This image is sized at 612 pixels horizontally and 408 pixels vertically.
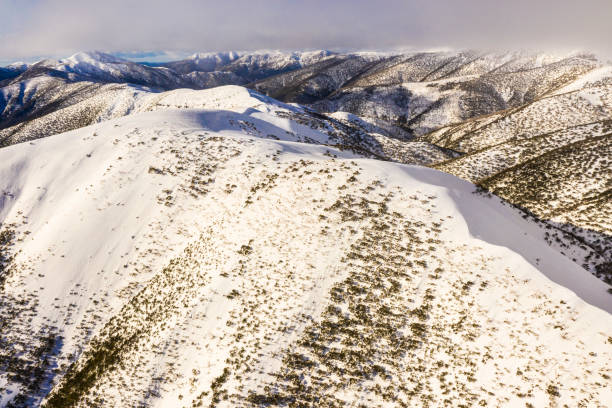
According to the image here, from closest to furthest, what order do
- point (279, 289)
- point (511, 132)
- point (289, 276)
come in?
1. point (279, 289)
2. point (289, 276)
3. point (511, 132)

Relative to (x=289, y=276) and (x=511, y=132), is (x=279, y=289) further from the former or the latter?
(x=511, y=132)

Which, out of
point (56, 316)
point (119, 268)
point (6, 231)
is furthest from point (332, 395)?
point (6, 231)

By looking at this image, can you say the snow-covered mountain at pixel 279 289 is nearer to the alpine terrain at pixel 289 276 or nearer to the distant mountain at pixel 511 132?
the alpine terrain at pixel 289 276

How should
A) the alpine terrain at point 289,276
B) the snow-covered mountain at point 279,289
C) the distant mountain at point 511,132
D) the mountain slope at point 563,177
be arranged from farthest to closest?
the distant mountain at point 511,132
the mountain slope at point 563,177
the alpine terrain at point 289,276
the snow-covered mountain at point 279,289

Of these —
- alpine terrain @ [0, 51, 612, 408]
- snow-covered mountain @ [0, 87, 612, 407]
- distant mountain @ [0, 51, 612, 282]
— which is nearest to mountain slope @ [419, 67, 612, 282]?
distant mountain @ [0, 51, 612, 282]

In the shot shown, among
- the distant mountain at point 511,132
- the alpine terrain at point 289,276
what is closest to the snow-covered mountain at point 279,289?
the alpine terrain at point 289,276

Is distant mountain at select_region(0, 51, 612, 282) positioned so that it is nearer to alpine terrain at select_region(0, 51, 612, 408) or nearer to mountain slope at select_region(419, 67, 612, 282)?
mountain slope at select_region(419, 67, 612, 282)

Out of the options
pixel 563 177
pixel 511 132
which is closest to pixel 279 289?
pixel 563 177

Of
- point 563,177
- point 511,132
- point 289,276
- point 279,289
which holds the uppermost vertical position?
point 511,132

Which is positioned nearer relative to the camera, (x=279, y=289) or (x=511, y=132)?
(x=279, y=289)
